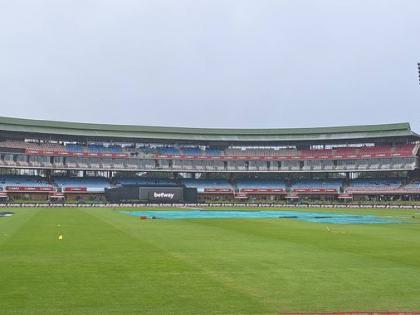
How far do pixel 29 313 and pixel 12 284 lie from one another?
366cm

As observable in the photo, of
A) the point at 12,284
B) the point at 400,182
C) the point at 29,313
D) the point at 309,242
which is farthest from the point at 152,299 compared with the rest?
the point at 400,182

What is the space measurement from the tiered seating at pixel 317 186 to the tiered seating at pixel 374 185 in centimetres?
297

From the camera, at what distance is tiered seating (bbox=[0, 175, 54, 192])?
101m

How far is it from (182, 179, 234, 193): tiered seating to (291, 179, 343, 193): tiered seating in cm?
1472

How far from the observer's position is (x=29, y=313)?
39.3ft

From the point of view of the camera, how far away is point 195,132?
4781 inches

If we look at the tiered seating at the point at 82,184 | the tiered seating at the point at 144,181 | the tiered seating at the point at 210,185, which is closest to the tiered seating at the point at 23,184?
the tiered seating at the point at 82,184

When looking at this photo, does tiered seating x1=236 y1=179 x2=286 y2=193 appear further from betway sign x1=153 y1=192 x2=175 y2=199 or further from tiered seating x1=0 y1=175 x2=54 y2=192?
tiered seating x1=0 y1=175 x2=54 y2=192

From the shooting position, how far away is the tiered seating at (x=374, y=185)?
4250 inches

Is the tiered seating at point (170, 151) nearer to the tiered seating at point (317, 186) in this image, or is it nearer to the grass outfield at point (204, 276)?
the tiered seating at point (317, 186)

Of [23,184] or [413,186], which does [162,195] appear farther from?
[413,186]

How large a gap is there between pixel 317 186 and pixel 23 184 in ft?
201

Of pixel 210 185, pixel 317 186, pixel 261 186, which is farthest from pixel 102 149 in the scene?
pixel 317 186

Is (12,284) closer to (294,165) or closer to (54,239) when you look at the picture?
(54,239)
